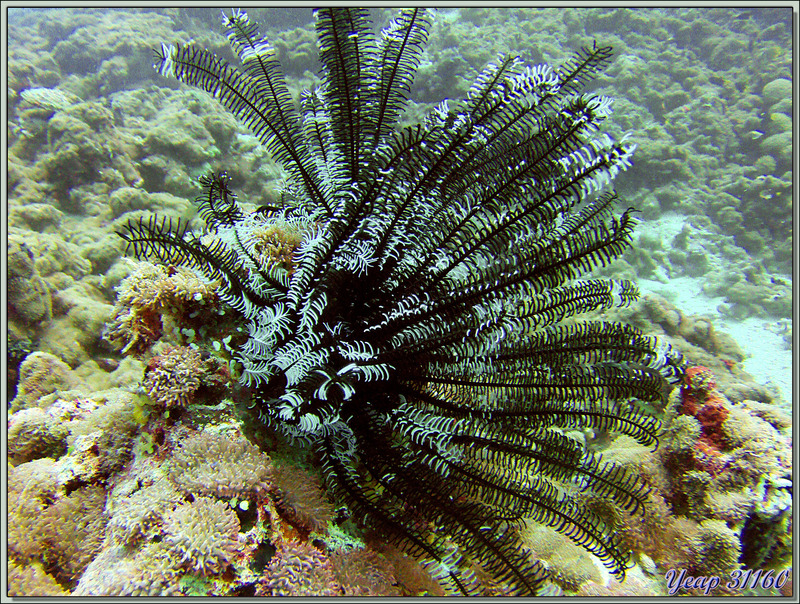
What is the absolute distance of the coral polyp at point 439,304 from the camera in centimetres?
180

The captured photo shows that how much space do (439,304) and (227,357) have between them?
47.0 inches

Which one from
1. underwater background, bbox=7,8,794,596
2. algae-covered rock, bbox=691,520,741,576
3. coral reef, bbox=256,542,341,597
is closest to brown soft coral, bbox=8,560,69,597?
underwater background, bbox=7,8,794,596

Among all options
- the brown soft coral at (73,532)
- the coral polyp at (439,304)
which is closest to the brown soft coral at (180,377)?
the coral polyp at (439,304)

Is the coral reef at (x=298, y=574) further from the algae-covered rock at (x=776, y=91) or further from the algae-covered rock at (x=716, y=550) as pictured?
the algae-covered rock at (x=776, y=91)

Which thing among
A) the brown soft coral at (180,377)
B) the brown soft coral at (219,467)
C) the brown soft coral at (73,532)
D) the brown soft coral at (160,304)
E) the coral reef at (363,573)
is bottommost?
the brown soft coral at (73,532)

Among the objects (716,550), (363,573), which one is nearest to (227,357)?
(363,573)

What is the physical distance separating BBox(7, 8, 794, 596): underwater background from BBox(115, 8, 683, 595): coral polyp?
316 millimetres

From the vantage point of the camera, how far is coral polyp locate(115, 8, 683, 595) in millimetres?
1801

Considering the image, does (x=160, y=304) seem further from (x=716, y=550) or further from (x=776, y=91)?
(x=776, y=91)

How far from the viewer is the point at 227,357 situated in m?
2.04

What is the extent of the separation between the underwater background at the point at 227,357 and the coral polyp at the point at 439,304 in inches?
12.4

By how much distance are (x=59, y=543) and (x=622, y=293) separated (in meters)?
3.45

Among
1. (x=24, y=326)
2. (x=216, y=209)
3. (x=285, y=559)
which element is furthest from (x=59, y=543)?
(x=24, y=326)

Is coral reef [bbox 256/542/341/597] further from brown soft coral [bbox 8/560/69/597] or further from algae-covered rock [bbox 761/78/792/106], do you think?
algae-covered rock [bbox 761/78/792/106]
